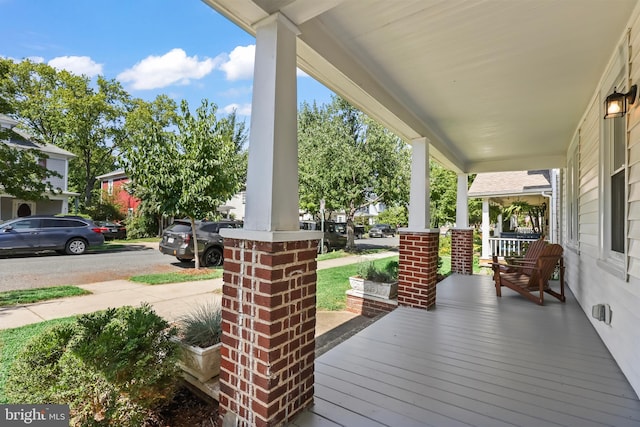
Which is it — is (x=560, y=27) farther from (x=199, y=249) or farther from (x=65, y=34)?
(x=65, y=34)

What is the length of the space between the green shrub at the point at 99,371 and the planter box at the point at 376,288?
319 cm

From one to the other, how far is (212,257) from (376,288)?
20.3ft

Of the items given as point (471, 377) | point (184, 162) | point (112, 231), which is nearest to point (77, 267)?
point (184, 162)

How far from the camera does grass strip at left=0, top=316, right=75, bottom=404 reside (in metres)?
2.93

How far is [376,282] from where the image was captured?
4750 mm

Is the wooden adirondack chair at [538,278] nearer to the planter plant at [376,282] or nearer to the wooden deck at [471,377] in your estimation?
the wooden deck at [471,377]

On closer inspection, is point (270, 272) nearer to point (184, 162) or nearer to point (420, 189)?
point (420, 189)

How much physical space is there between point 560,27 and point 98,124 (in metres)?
24.9

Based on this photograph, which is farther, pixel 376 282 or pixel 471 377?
pixel 376 282

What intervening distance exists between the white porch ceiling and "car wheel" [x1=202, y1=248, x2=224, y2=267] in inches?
276

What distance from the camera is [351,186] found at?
529 inches

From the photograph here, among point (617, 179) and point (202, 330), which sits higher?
point (617, 179)

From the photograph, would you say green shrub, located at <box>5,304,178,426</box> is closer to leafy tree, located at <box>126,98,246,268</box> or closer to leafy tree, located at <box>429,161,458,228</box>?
leafy tree, located at <box>126,98,246,268</box>

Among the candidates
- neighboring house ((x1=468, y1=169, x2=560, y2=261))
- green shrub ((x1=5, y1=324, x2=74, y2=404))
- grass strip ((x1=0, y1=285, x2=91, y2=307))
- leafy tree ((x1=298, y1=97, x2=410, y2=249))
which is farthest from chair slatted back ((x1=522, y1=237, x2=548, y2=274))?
grass strip ((x1=0, y1=285, x2=91, y2=307))
